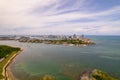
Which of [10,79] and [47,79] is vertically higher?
[47,79]

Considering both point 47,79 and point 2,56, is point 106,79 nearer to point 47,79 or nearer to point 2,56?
point 47,79

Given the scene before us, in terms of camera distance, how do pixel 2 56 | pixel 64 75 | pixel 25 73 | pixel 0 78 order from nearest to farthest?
pixel 0 78
pixel 64 75
pixel 25 73
pixel 2 56

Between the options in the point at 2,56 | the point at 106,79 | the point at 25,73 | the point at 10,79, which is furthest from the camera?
the point at 2,56

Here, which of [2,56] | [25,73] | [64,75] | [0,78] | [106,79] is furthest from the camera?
[2,56]

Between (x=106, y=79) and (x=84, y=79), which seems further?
(x=84, y=79)

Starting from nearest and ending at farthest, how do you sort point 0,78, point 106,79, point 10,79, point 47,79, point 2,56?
1. point 47,79
2. point 106,79
3. point 0,78
4. point 10,79
5. point 2,56

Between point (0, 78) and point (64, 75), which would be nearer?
point (0, 78)

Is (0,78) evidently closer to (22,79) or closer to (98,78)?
(22,79)

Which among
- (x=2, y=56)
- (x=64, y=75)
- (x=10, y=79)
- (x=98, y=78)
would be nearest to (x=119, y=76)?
(x=98, y=78)

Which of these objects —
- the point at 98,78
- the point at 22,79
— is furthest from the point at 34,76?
the point at 98,78
